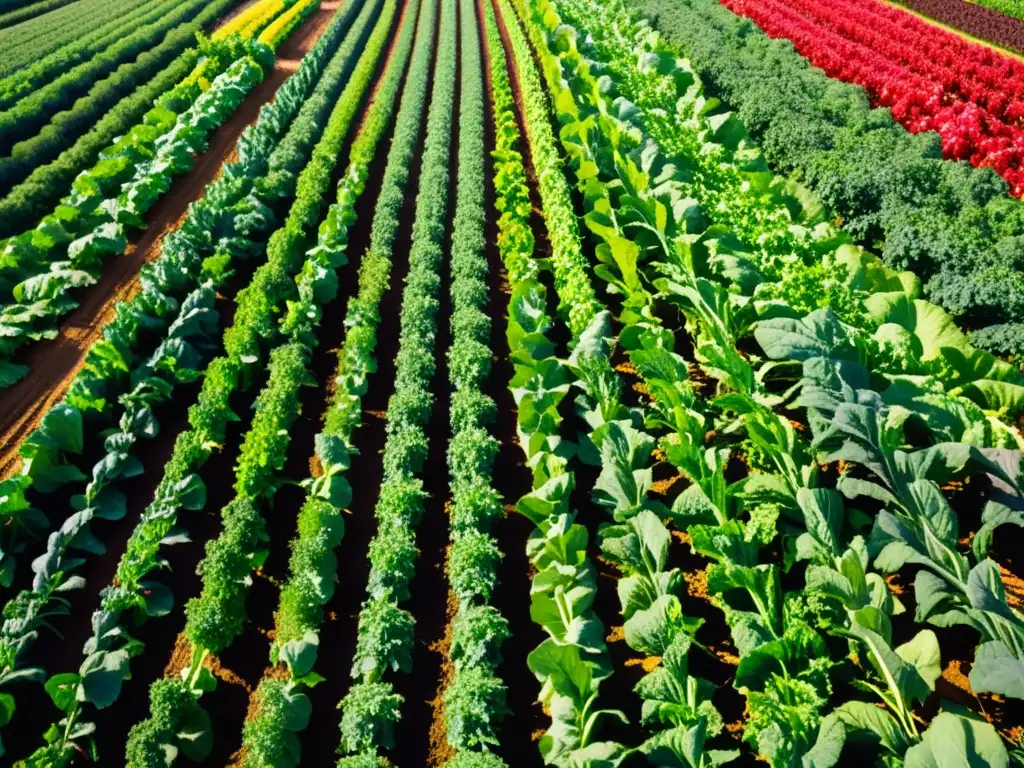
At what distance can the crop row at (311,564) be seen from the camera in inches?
237

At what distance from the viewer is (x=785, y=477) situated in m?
7.38

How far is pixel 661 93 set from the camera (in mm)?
17500

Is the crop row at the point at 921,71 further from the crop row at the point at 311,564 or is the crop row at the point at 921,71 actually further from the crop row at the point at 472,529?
the crop row at the point at 311,564

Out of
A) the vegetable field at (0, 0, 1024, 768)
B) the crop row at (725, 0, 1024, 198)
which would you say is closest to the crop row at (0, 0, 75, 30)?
the vegetable field at (0, 0, 1024, 768)

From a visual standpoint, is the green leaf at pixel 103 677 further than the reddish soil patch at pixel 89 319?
No

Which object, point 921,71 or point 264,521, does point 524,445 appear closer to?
point 264,521

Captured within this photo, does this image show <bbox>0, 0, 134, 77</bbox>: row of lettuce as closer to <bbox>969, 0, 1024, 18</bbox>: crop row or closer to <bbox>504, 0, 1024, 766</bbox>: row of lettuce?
<bbox>504, 0, 1024, 766</bbox>: row of lettuce

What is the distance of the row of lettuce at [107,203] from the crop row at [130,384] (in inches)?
54.3

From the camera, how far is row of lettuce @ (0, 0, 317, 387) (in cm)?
1109

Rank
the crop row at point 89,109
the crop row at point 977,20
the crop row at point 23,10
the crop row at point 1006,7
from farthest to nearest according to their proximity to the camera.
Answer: the crop row at point 1006,7, the crop row at point 23,10, the crop row at point 977,20, the crop row at point 89,109

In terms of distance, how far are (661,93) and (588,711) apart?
15.5 meters

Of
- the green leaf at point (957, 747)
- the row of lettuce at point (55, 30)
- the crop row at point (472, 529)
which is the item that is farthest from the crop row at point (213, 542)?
the row of lettuce at point (55, 30)

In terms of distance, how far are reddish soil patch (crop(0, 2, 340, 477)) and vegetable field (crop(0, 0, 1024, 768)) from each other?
0.07m

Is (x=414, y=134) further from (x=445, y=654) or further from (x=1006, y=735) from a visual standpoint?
(x=1006, y=735)
